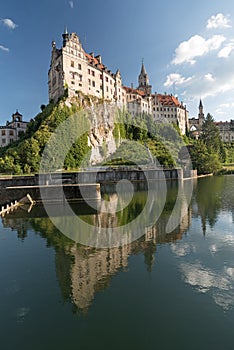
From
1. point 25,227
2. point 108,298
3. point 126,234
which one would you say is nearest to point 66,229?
point 25,227

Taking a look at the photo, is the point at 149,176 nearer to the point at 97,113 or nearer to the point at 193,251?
the point at 97,113

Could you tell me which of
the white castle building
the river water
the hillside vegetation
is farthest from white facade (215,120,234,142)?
the river water

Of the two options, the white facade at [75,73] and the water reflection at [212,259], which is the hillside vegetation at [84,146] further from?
the water reflection at [212,259]

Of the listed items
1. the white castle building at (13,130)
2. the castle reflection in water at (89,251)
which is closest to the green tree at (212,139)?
the white castle building at (13,130)

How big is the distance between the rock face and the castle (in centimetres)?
577

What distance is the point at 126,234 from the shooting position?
1948 cm

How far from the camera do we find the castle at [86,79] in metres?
72.9

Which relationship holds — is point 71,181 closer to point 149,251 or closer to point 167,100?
point 149,251

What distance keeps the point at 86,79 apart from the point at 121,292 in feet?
251

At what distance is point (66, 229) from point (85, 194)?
12901 millimetres

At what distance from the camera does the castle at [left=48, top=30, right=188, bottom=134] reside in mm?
72938

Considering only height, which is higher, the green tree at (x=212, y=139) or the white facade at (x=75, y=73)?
the white facade at (x=75, y=73)

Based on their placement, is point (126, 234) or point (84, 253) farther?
point (126, 234)

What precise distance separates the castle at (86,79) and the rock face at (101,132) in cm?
577
